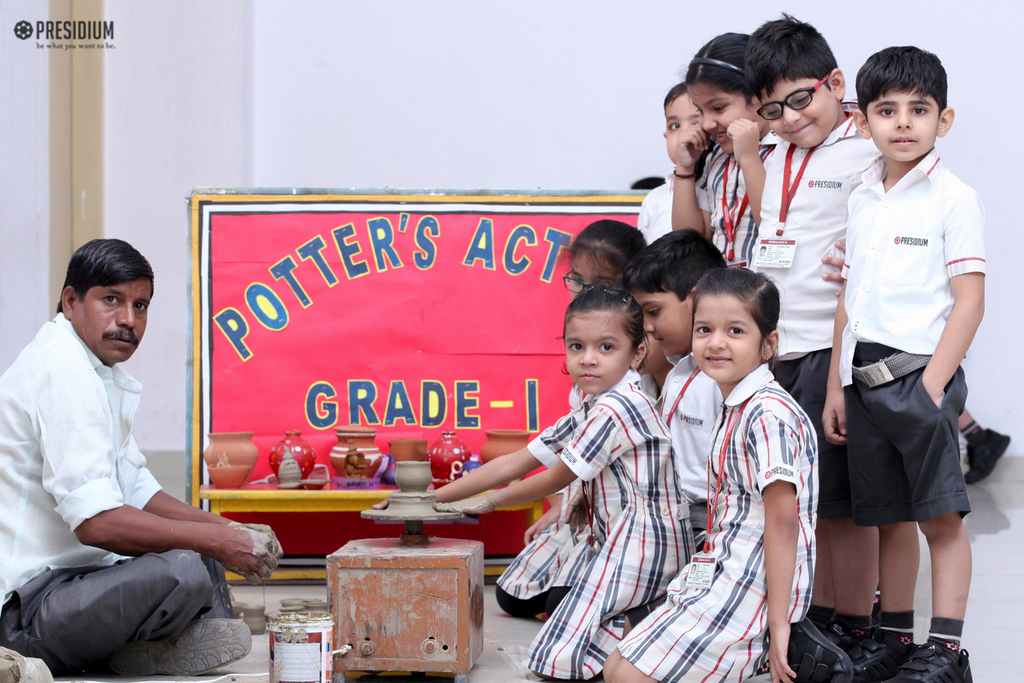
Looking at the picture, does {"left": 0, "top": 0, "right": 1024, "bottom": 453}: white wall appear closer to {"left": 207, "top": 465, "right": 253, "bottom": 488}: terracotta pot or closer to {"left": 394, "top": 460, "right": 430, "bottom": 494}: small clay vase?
{"left": 207, "top": 465, "right": 253, "bottom": 488}: terracotta pot

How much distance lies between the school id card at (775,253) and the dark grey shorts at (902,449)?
1.16 feet

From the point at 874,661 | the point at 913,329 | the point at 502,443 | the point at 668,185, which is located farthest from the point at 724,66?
the point at 874,661

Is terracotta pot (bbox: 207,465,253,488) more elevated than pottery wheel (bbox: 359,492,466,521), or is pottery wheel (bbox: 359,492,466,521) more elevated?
pottery wheel (bbox: 359,492,466,521)

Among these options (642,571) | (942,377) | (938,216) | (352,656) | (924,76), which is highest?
(924,76)

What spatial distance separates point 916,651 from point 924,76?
1.45 m

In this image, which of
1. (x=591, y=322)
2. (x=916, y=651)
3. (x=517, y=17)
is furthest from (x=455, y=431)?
(x=517, y=17)

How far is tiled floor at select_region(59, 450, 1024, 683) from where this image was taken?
2.75 metres

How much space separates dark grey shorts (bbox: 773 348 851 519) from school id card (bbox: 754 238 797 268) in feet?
0.93

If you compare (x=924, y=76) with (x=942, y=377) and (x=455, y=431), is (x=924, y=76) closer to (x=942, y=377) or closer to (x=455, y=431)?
(x=942, y=377)

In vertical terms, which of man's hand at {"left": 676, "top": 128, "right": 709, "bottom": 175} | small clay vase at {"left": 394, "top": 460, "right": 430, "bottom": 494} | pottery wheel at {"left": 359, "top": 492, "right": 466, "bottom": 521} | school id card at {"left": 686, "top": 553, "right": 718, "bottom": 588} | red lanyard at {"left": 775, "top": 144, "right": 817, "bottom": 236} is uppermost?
man's hand at {"left": 676, "top": 128, "right": 709, "bottom": 175}

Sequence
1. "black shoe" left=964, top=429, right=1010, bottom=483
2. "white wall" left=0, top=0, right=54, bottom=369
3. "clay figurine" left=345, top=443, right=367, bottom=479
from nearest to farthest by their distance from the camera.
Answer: "clay figurine" left=345, top=443, right=367, bottom=479
"white wall" left=0, top=0, right=54, bottom=369
"black shoe" left=964, top=429, right=1010, bottom=483

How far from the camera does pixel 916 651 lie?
2453mm

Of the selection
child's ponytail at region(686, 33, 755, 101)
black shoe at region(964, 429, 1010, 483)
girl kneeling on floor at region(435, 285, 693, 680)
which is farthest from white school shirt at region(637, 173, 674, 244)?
black shoe at region(964, 429, 1010, 483)

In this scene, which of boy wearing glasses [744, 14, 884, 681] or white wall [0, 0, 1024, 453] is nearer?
boy wearing glasses [744, 14, 884, 681]
